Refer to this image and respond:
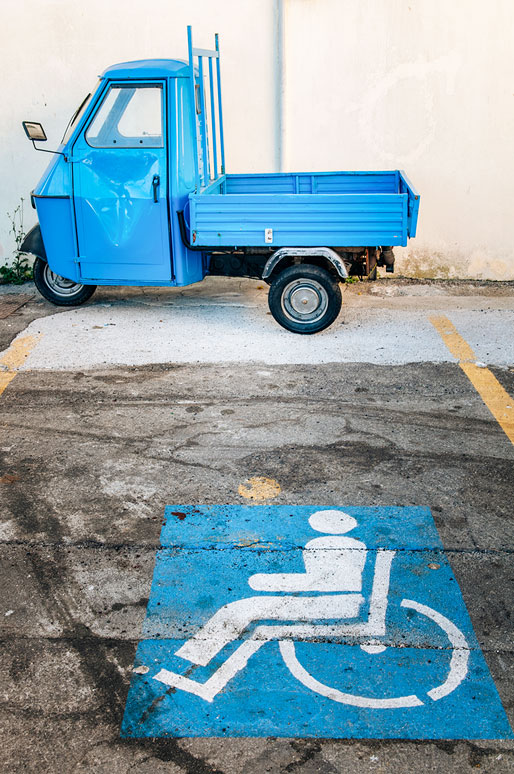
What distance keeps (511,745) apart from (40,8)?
339 inches

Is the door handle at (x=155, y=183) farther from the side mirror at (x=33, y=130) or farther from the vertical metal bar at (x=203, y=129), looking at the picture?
the side mirror at (x=33, y=130)

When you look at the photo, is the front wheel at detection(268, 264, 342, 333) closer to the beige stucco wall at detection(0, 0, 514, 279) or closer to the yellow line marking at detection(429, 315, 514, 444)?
the yellow line marking at detection(429, 315, 514, 444)

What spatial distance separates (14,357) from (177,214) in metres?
1.99

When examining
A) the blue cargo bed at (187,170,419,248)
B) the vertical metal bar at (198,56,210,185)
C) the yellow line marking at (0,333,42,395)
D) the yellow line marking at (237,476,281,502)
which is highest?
the vertical metal bar at (198,56,210,185)

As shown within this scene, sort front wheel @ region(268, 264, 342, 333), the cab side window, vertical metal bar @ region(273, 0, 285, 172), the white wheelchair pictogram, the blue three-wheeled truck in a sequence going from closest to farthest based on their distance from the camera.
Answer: the white wheelchair pictogram < the blue three-wheeled truck < the cab side window < front wheel @ region(268, 264, 342, 333) < vertical metal bar @ region(273, 0, 285, 172)

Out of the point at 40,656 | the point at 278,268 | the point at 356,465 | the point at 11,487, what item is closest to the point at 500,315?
the point at 278,268

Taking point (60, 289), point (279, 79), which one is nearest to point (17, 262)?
point (60, 289)

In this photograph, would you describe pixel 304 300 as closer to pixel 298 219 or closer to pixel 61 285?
pixel 298 219

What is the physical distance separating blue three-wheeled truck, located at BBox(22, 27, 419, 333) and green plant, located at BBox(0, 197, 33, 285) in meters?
1.94

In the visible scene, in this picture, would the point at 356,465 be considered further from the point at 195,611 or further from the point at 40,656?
the point at 40,656

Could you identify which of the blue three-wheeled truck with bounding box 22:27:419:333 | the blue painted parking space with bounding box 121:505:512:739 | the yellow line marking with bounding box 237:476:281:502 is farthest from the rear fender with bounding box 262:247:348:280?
the blue painted parking space with bounding box 121:505:512:739

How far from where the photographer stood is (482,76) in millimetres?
8289

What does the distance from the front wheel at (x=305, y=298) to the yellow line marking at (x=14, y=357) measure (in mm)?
2307

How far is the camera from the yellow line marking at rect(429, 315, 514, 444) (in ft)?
17.8
